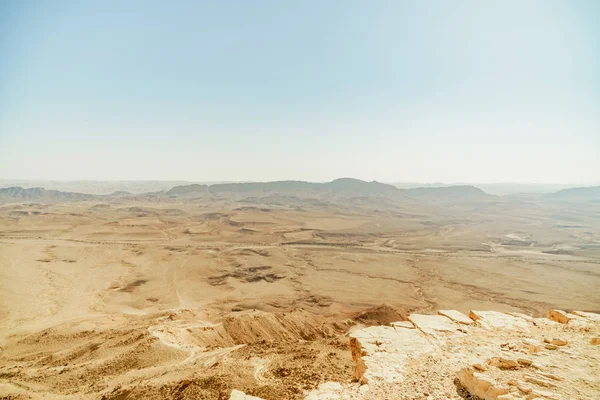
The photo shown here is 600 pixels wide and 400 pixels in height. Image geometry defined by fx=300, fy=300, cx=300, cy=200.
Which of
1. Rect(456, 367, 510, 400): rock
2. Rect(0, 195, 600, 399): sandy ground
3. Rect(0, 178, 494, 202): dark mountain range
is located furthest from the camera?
Rect(0, 178, 494, 202): dark mountain range

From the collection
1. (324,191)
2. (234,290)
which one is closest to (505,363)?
(234,290)

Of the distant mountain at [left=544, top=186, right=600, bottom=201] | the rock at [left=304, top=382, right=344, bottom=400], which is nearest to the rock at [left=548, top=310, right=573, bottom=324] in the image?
the rock at [left=304, top=382, right=344, bottom=400]

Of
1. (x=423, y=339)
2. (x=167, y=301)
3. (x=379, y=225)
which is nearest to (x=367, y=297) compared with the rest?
(x=167, y=301)

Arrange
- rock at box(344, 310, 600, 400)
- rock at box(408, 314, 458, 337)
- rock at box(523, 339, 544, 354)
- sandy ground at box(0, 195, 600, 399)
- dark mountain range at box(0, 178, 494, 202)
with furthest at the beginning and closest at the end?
1. dark mountain range at box(0, 178, 494, 202)
2. sandy ground at box(0, 195, 600, 399)
3. rock at box(408, 314, 458, 337)
4. rock at box(523, 339, 544, 354)
5. rock at box(344, 310, 600, 400)

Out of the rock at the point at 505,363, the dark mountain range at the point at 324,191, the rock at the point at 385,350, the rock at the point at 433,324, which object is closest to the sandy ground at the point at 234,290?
the rock at the point at 385,350

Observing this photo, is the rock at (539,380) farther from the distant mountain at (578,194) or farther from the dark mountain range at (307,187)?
the distant mountain at (578,194)

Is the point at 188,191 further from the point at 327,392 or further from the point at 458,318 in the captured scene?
the point at 327,392

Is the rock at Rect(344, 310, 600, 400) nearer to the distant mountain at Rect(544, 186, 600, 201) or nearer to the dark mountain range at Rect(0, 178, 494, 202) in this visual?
the dark mountain range at Rect(0, 178, 494, 202)

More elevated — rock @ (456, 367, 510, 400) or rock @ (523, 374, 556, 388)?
rock @ (523, 374, 556, 388)
